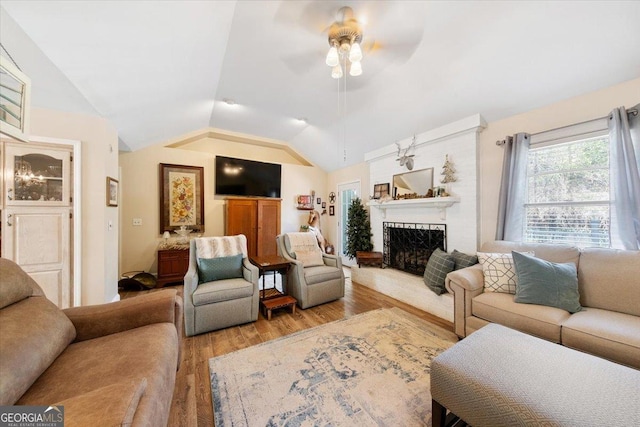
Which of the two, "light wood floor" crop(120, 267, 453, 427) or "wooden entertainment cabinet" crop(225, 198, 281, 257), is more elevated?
"wooden entertainment cabinet" crop(225, 198, 281, 257)

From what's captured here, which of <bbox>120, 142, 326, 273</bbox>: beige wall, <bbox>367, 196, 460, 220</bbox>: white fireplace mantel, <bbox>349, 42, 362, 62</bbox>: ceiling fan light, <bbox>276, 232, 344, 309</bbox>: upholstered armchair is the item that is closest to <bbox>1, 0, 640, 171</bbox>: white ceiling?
<bbox>349, 42, 362, 62</bbox>: ceiling fan light

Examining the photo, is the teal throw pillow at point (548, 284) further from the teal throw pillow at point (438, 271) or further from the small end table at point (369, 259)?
the small end table at point (369, 259)

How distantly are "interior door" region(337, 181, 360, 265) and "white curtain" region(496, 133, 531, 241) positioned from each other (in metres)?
2.83

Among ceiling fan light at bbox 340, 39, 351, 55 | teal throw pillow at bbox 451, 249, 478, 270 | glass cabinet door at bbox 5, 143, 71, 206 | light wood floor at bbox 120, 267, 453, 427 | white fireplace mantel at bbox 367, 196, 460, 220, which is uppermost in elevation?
ceiling fan light at bbox 340, 39, 351, 55

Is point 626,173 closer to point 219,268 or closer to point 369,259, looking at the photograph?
point 369,259

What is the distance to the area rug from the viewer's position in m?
1.39

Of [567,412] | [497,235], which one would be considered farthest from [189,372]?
[497,235]

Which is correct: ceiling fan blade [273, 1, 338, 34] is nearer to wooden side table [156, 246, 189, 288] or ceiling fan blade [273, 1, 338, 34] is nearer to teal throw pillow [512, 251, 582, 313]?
teal throw pillow [512, 251, 582, 313]

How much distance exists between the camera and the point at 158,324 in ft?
5.04

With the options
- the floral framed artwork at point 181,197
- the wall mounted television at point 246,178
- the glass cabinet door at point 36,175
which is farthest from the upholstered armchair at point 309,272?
the glass cabinet door at point 36,175

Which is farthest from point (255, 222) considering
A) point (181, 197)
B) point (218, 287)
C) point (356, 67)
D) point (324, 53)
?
point (356, 67)

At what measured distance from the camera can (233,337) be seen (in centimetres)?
229

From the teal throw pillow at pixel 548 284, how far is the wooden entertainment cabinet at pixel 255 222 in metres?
3.99

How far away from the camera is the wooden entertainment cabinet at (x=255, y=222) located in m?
4.63
